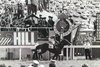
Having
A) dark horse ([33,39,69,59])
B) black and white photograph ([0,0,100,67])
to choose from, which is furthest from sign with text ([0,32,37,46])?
dark horse ([33,39,69,59])

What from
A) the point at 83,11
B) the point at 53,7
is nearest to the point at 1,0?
the point at 53,7

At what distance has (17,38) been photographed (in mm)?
4500

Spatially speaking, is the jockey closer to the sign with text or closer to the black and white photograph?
the black and white photograph

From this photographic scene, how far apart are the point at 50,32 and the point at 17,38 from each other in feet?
1.49

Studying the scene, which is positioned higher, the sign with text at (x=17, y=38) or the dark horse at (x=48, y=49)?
the sign with text at (x=17, y=38)

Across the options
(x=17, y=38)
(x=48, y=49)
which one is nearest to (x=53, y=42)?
(x=48, y=49)

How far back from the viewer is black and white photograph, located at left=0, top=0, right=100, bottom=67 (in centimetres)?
447

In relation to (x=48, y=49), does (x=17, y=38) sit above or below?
above

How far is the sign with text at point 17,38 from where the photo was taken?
4.48m

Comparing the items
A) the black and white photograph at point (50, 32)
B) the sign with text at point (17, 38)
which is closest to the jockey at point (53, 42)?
the black and white photograph at point (50, 32)

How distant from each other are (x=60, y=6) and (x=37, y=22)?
377 mm

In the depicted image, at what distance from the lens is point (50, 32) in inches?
176

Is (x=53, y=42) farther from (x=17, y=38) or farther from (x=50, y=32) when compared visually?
(x=17, y=38)

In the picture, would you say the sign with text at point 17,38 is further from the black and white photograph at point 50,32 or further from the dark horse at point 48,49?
the dark horse at point 48,49
